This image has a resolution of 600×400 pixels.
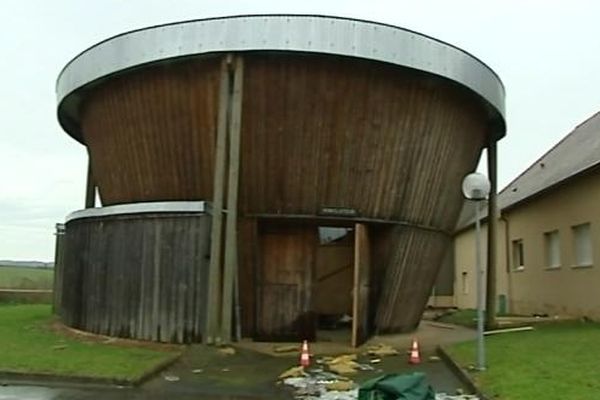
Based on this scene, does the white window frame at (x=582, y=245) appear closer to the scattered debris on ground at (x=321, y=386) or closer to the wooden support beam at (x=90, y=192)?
the scattered debris on ground at (x=321, y=386)

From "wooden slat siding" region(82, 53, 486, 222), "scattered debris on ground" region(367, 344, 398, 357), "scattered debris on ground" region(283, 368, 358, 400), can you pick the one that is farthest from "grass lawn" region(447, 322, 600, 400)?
"wooden slat siding" region(82, 53, 486, 222)

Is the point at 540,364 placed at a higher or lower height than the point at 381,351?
higher

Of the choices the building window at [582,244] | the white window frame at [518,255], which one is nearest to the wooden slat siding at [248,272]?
the building window at [582,244]

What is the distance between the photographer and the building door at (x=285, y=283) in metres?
16.5

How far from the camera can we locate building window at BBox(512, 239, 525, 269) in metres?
26.3

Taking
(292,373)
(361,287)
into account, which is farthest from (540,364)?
(361,287)

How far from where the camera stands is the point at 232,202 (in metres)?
15.0

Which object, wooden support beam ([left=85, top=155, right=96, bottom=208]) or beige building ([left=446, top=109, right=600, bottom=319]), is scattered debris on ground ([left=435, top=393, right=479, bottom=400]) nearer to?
beige building ([left=446, top=109, right=600, bottom=319])

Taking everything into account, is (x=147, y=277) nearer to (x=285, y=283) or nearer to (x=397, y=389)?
(x=285, y=283)

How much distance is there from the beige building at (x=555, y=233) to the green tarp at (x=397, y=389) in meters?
13.0

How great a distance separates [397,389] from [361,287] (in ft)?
31.0

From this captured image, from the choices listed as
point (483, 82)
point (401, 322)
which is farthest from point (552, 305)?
point (483, 82)

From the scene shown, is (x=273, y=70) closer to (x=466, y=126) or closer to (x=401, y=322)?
(x=466, y=126)

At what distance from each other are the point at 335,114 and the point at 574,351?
7.02m
